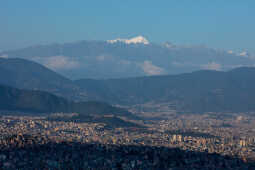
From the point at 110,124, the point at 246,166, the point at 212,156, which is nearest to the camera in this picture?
the point at 246,166

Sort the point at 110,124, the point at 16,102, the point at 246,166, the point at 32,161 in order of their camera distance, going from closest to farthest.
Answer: the point at 32,161, the point at 246,166, the point at 110,124, the point at 16,102

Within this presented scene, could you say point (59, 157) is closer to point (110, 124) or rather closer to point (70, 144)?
point (70, 144)

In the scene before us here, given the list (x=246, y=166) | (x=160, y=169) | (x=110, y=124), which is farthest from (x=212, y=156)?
(x=110, y=124)

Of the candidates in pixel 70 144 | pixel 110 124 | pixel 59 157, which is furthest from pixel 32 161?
pixel 110 124

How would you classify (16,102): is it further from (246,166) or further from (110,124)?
(246,166)

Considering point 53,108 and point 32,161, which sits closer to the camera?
point 32,161

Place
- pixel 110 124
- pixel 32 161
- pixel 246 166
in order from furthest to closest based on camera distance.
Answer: pixel 110 124 → pixel 246 166 → pixel 32 161
